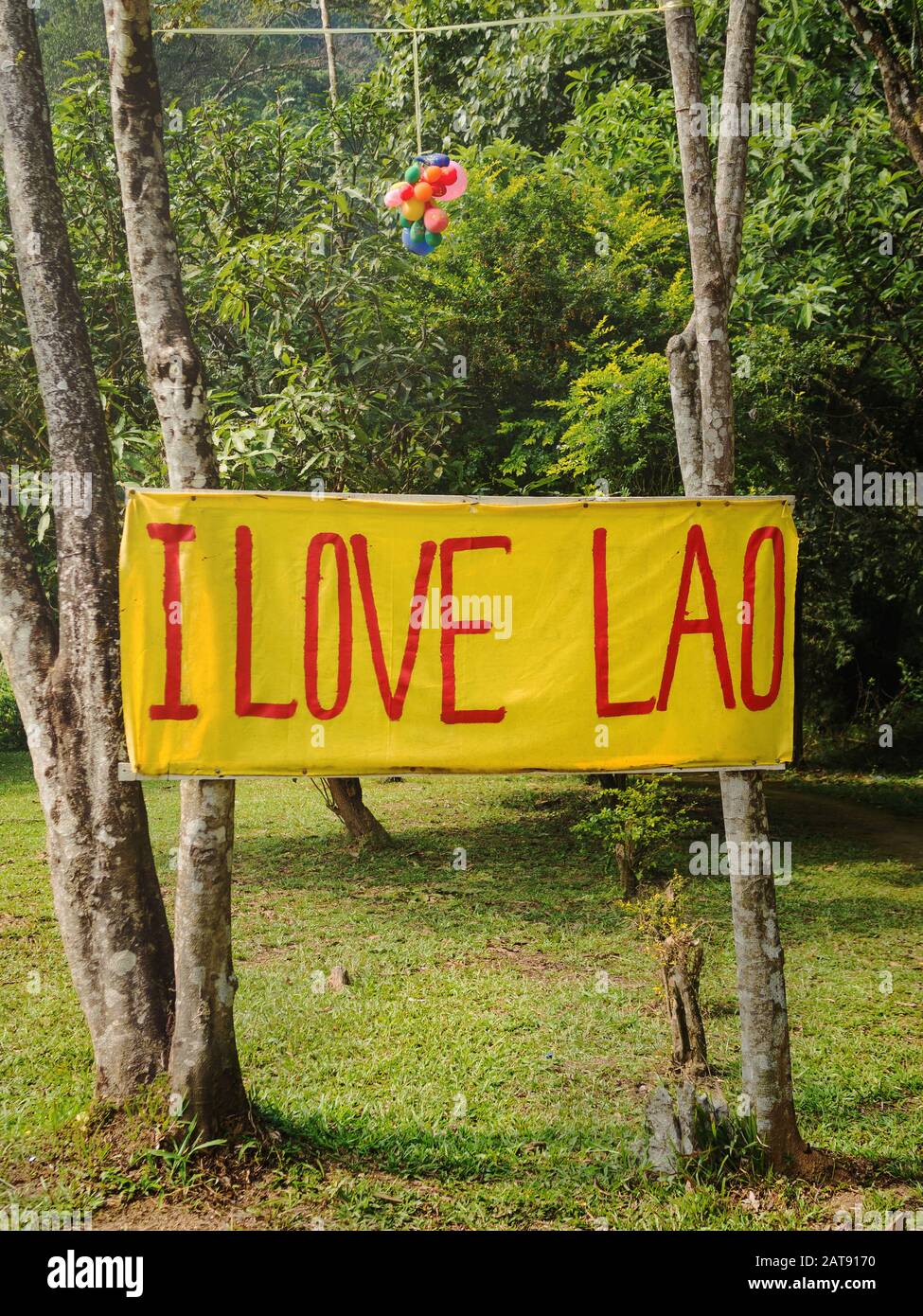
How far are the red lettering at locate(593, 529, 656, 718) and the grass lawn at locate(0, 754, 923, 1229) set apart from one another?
1.83 meters

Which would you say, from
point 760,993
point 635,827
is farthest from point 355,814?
point 760,993

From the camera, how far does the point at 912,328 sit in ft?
31.0

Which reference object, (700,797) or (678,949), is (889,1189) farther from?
(700,797)

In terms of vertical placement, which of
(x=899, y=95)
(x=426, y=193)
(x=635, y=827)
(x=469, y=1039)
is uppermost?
(x=899, y=95)

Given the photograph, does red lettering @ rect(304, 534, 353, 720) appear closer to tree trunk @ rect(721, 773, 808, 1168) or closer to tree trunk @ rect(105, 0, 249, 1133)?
tree trunk @ rect(105, 0, 249, 1133)

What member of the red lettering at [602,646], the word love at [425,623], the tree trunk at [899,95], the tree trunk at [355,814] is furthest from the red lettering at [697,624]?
the tree trunk at [355,814]

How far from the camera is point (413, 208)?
6.13 m

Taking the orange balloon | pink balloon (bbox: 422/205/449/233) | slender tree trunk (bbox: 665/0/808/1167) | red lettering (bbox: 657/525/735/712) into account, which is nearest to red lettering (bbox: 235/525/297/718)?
red lettering (bbox: 657/525/735/712)

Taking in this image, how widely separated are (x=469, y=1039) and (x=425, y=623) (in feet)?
9.65

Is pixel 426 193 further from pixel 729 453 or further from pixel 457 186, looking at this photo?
pixel 729 453

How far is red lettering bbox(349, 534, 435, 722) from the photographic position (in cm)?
414

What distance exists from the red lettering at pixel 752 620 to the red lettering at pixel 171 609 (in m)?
2.06
